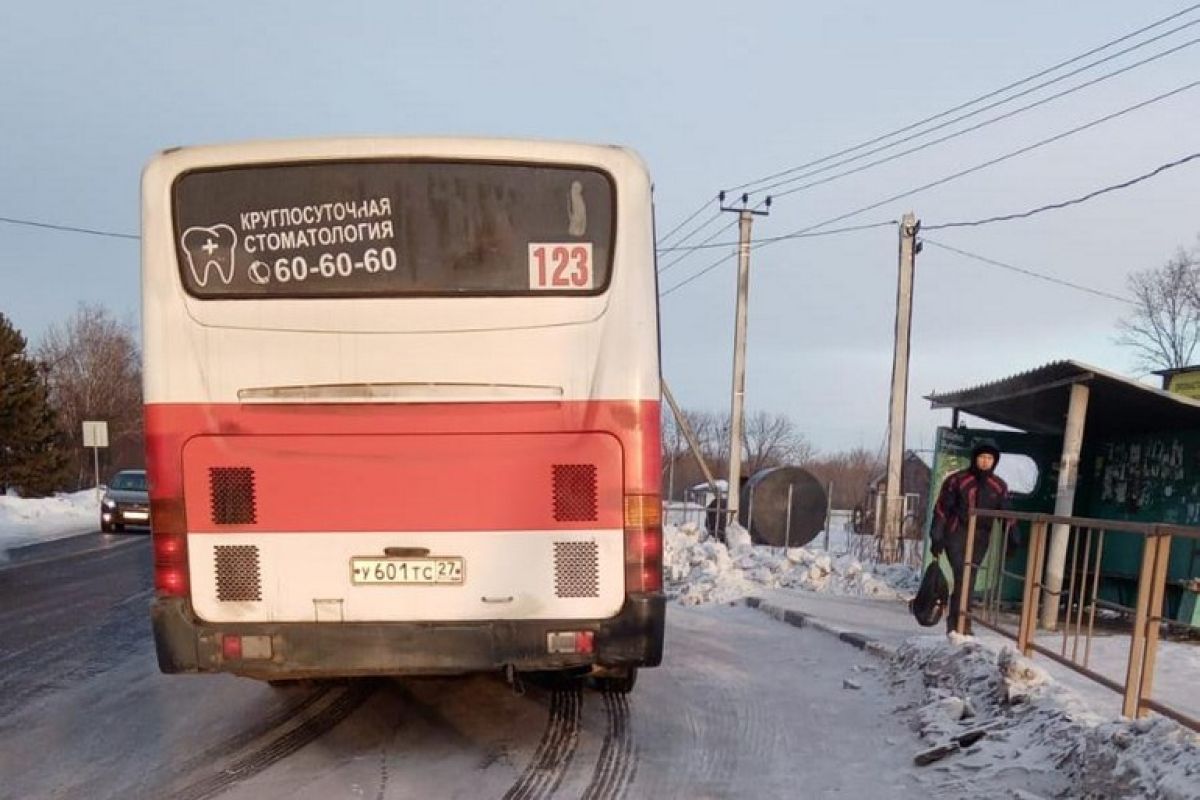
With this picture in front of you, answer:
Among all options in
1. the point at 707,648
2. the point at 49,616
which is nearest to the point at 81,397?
the point at 49,616

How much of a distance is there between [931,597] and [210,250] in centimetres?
712

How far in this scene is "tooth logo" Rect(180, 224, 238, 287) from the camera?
4.90m

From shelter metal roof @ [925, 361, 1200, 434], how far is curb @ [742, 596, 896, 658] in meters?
3.56

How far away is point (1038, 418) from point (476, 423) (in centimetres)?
967

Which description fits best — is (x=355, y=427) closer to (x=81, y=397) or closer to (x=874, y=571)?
(x=874, y=571)

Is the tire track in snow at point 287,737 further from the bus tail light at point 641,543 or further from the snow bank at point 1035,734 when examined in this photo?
the snow bank at point 1035,734

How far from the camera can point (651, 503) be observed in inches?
193

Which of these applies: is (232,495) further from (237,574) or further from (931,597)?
(931,597)

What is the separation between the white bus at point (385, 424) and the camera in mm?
4773

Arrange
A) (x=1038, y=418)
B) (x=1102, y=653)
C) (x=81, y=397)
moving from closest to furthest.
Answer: (x=1102, y=653) → (x=1038, y=418) → (x=81, y=397)

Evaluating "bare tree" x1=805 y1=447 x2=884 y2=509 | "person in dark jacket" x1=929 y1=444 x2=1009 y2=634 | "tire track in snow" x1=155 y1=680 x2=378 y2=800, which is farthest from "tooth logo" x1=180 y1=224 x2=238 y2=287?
"bare tree" x1=805 y1=447 x2=884 y2=509

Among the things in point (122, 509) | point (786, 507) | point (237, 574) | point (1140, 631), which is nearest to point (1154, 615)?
point (1140, 631)

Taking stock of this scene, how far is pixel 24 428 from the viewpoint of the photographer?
35.6 meters

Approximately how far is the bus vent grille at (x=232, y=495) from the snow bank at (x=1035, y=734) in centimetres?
392
